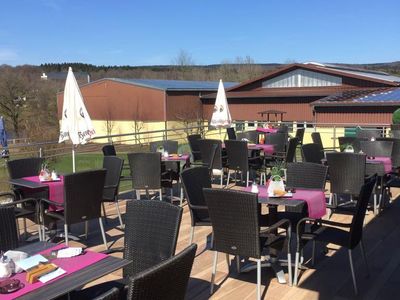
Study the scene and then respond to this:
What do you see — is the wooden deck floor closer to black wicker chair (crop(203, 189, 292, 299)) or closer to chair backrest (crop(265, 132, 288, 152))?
black wicker chair (crop(203, 189, 292, 299))

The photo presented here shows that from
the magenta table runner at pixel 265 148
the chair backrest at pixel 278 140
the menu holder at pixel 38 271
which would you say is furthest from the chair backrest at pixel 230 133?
the menu holder at pixel 38 271

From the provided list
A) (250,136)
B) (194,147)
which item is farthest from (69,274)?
(250,136)

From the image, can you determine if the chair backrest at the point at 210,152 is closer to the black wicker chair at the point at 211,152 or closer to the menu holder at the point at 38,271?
the black wicker chair at the point at 211,152

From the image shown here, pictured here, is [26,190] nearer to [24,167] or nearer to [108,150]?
[24,167]

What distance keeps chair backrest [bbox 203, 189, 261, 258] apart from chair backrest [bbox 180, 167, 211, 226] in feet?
2.35

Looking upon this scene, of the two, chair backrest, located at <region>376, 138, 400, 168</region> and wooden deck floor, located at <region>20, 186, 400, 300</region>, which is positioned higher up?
chair backrest, located at <region>376, 138, 400, 168</region>

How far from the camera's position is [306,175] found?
452 centimetres

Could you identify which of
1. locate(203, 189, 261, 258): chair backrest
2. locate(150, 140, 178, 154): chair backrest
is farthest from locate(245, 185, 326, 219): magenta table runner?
locate(150, 140, 178, 154): chair backrest

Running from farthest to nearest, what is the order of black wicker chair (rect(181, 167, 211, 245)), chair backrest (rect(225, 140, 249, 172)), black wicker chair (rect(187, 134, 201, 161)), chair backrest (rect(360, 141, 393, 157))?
black wicker chair (rect(187, 134, 201, 161))
chair backrest (rect(225, 140, 249, 172))
chair backrest (rect(360, 141, 393, 157))
black wicker chair (rect(181, 167, 211, 245))

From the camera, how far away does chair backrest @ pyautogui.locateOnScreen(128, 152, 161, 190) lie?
5.77 meters

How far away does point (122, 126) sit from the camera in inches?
1499

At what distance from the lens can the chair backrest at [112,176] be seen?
5188 millimetres

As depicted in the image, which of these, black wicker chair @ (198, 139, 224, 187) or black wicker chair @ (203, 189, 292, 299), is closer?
black wicker chair @ (203, 189, 292, 299)

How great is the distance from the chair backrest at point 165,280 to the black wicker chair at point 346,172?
152 inches
